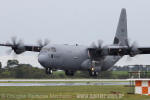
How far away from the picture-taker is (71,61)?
182 ft

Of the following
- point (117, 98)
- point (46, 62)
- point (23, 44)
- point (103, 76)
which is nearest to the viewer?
point (117, 98)

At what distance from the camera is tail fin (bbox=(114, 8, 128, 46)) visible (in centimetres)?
6450

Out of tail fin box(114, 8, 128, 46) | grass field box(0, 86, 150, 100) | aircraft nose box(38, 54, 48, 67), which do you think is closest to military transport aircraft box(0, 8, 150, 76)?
aircraft nose box(38, 54, 48, 67)

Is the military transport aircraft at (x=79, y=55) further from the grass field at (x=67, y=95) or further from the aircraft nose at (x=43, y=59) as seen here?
the grass field at (x=67, y=95)

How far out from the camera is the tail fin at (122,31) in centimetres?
6450

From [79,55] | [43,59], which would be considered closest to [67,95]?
[43,59]

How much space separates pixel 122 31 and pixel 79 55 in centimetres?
1264

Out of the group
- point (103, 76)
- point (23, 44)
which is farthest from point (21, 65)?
point (23, 44)

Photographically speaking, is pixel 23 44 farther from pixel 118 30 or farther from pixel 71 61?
pixel 118 30

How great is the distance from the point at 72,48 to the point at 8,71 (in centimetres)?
3497

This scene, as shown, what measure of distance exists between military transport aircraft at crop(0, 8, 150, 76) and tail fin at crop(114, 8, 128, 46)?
3.94m

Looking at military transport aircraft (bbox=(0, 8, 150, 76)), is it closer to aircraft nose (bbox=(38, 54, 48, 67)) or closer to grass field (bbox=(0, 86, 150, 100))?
aircraft nose (bbox=(38, 54, 48, 67))

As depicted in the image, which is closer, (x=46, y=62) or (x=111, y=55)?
(x=46, y=62)

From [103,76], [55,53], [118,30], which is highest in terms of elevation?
[118,30]
